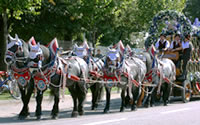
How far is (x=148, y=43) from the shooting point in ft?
53.1

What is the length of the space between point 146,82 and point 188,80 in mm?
2568

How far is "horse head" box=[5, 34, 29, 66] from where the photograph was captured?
9.53 metres

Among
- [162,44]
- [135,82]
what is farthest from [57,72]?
[162,44]

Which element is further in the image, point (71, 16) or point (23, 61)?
point (71, 16)

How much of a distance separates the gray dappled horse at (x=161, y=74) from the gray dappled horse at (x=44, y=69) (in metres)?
4.52

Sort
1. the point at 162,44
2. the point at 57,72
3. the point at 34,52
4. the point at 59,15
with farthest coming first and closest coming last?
the point at 59,15, the point at 162,44, the point at 57,72, the point at 34,52

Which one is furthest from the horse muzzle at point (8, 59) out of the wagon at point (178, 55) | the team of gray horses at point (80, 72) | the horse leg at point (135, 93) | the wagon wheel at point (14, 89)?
the wagon at point (178, 55)

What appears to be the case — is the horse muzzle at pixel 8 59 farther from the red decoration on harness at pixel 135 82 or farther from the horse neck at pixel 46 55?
the red decoration on harness at pixel 135 82

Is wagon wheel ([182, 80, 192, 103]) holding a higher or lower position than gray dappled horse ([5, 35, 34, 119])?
lower

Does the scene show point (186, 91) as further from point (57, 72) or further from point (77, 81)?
point (57, 72)

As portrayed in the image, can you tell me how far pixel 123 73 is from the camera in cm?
1177

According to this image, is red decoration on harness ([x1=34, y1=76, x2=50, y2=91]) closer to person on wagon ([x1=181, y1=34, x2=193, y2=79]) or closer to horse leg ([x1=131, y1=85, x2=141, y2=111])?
horse leg ([x1=131, y1=85, x2=141, y2=111])

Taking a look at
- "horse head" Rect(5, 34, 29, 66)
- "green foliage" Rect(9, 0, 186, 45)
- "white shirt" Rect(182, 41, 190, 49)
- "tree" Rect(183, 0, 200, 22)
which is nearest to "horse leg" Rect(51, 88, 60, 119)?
"horse head" Rect(5, 34, 29, 66)

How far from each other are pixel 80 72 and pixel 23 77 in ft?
7.17
